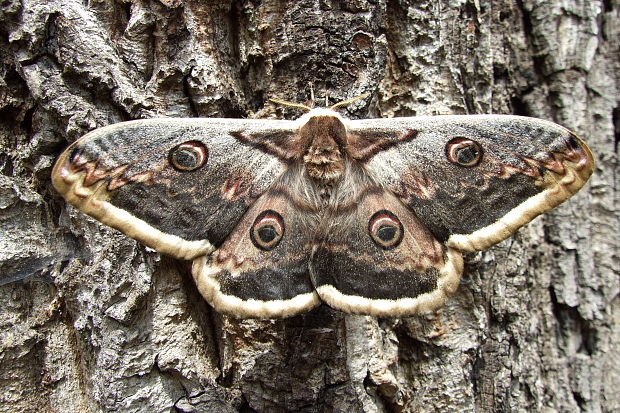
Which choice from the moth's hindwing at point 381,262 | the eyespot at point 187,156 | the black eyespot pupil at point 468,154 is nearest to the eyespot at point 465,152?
the black eyespot pupil at point 468,154

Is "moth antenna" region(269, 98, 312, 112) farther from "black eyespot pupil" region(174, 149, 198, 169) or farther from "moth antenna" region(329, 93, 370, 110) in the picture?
"black eyespot pupil" region(174, 149, 198, 169)

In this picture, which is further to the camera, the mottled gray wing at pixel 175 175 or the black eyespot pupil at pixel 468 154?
the black eyespot pupil at pixel 468 154

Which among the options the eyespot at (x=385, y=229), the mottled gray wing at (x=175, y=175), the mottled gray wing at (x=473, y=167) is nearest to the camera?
the mottled gray wing at (x=175, y=175)

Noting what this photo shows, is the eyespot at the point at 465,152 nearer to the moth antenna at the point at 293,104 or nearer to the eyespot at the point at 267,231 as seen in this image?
the moth antenna at the point at 293,104

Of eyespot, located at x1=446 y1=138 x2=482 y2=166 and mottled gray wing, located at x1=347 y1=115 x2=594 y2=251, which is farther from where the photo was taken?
eyespot, located at x1=446 y1=138 x2=482 y2=166

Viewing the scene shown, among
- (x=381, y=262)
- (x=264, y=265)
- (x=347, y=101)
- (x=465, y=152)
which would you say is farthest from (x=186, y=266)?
(x=465, y=152)

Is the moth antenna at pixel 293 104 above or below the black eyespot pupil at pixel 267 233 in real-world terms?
above

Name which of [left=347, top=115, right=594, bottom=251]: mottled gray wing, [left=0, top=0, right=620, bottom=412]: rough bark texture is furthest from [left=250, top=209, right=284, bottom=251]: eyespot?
[left=347, top=115, right=594, bottom=251]: mottled gray wing
